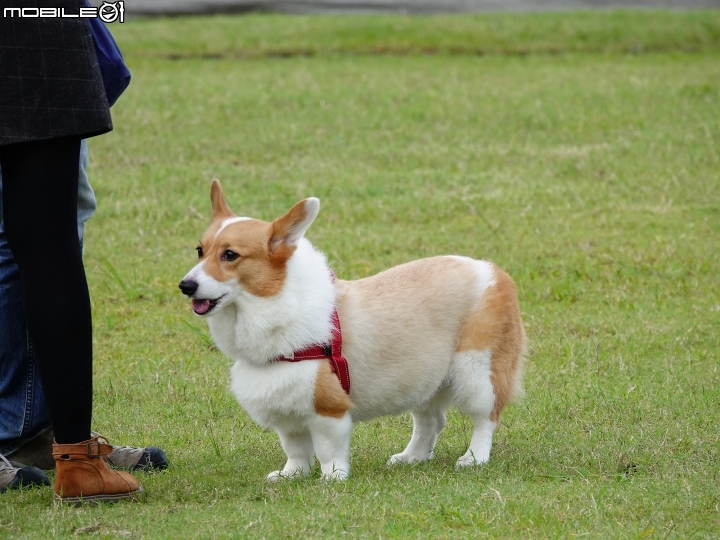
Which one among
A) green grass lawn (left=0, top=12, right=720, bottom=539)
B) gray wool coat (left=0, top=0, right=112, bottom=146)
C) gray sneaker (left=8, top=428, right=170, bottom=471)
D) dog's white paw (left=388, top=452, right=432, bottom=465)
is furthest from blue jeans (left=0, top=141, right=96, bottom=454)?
dog's white paw (left=388, top=452, right=432, bottom=465)

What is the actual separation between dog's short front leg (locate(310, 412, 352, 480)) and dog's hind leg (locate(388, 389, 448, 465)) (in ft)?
1.06

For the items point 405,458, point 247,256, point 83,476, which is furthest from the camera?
point 405,458

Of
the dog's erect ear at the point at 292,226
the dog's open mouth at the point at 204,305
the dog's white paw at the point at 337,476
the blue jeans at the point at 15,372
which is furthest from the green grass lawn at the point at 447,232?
the dog's erect ear at the point at 292,226

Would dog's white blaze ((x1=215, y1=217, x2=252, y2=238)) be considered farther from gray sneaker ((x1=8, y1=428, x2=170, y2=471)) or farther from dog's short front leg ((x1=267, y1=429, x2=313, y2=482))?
gray sneaker ((x1=8, y1=428, x2=170, y2=471))

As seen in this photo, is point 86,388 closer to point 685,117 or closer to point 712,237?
point 712,237

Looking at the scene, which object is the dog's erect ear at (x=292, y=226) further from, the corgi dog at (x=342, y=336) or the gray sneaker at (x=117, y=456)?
the gray sneaker at (x=117, y=456)

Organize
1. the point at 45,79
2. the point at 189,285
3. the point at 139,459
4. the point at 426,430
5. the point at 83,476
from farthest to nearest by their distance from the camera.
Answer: the point at 426,430, the point at 139,459, the point at 189,285, the point at 83,476, the point at 45,79

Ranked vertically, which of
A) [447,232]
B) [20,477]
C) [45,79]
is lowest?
[447,232]


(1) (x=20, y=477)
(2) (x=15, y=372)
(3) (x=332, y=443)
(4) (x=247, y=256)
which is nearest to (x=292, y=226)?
(4) (x=247, y=256)

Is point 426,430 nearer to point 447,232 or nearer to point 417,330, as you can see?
point 417,330

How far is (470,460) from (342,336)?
0.66 m

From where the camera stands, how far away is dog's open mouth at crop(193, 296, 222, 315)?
358 cm

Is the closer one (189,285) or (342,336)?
(189,285)

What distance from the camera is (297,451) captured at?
12.7 ft
